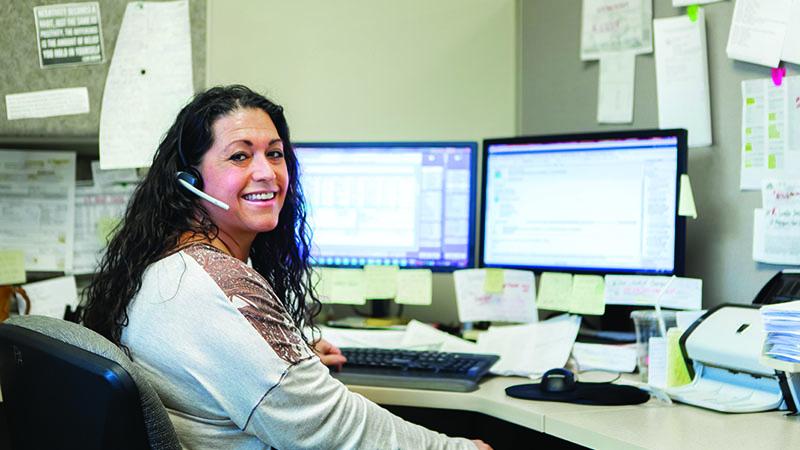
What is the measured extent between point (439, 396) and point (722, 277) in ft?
1.84

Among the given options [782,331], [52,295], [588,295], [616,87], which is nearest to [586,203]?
[588,295]

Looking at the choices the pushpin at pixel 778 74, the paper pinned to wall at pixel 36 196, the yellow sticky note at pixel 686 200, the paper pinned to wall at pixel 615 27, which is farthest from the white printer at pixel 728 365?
the paper pinned to wall at pixel 36 196

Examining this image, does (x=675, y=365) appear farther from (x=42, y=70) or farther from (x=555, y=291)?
(x=42, y=70)

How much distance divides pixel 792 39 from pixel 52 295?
1495 mm

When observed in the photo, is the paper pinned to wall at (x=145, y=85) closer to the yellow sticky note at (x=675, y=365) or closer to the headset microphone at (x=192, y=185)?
the headset microphone at (x=192, y=185)

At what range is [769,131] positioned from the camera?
152 cm

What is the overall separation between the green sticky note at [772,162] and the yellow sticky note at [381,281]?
0.76m

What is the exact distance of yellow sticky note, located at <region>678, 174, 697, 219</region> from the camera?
161 centimetres

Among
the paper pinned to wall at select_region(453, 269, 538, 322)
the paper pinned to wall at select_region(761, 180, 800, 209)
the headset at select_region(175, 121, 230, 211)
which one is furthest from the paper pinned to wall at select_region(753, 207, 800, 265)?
the headset at select_region(175, 121, 230, 211)

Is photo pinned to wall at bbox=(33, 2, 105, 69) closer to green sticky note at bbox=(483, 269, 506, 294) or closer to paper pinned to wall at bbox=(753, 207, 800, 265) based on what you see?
green sticky note at bbox=(483, 269, 506, 294)

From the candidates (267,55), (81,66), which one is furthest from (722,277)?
(81,66)

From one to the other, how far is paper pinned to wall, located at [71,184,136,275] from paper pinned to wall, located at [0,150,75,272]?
0.6 inches

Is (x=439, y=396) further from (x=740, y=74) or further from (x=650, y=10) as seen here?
(x=650, y=10)

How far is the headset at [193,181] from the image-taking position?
1236mm
